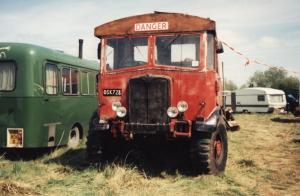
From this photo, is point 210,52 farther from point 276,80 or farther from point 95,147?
point 276,80

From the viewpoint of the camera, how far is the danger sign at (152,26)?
7984 mm

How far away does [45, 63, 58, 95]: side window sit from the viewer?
388 inches

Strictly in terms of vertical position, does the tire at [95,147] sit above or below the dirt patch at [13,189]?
above

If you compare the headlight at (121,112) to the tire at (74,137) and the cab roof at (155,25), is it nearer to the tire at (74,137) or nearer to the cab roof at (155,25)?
the cab roof at (155,25)

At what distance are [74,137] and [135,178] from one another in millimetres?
5019

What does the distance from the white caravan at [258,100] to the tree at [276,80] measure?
21.8 m

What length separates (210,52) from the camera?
8.06 meters

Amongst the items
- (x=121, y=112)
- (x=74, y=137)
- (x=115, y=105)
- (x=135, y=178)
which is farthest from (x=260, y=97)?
(x=135, y=178)

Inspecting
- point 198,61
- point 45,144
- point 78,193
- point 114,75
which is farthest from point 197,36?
point 45,144

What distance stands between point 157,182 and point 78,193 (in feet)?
4.91

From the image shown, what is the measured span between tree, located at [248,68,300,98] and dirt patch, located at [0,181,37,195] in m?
50.5

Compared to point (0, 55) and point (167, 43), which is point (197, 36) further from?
point (0, 55)

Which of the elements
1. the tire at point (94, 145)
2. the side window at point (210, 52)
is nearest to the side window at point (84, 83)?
the tire at point (94, 145)

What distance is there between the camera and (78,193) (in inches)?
253
